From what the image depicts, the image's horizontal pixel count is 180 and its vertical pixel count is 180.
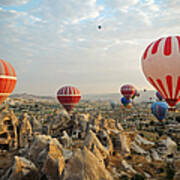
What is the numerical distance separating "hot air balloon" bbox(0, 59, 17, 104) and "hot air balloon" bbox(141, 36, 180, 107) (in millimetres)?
16153

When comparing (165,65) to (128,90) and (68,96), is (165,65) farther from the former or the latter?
(128,90)

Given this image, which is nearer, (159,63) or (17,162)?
(17,162)

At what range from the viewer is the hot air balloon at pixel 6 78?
22958mm

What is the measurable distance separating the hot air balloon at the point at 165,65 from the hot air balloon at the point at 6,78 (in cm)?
1615

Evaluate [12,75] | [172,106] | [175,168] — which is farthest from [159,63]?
[12,75]

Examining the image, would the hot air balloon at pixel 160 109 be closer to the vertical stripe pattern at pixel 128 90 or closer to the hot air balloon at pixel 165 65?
the vertical stripe pattern at pixel 128 90

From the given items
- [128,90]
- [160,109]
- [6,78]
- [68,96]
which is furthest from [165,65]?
[128,90]

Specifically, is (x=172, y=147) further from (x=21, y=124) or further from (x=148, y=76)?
(x=21, y=124)

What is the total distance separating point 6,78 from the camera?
76.3ft

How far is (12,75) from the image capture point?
79.4ft

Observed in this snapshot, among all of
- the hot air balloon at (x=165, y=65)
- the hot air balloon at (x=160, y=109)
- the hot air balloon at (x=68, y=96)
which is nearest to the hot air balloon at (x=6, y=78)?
the hot air balloon at (x=165, y=65)

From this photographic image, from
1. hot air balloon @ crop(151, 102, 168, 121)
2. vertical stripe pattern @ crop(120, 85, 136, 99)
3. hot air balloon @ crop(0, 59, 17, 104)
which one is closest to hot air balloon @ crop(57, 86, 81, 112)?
hot air balloon @ crop(0, 59, 17, 104)

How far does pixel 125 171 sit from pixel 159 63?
35.7 feet

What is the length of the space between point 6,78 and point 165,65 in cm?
1823
